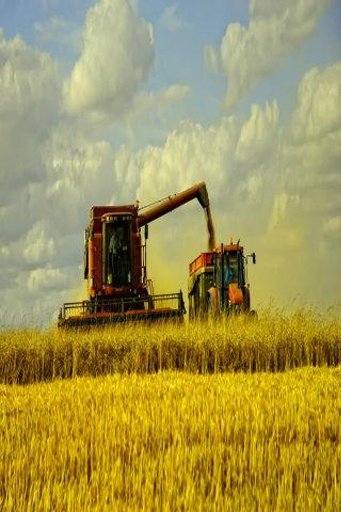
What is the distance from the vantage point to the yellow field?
3021 millimetres

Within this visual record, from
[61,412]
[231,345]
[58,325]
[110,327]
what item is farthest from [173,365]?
[61,412]

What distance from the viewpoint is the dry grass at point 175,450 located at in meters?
3.00

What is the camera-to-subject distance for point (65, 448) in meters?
3.99

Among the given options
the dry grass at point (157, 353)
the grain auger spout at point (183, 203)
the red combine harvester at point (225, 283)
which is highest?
the grain auger spout at point (183, 203)

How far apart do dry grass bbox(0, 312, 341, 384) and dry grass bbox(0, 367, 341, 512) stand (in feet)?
11.8

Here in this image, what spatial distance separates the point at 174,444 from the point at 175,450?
A: 0.08 metres

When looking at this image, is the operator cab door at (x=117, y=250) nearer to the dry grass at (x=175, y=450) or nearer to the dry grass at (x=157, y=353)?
the dry grass at (x=157, y=353)

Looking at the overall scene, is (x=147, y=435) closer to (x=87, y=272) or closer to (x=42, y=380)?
(x=42, y=380)

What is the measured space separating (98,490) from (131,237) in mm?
10483

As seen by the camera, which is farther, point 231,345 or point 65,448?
point 231,345

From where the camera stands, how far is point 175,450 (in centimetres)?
392

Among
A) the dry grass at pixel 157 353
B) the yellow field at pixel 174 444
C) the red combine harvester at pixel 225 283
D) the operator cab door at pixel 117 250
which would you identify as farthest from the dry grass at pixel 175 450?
the operator cab door at pixel 117 250

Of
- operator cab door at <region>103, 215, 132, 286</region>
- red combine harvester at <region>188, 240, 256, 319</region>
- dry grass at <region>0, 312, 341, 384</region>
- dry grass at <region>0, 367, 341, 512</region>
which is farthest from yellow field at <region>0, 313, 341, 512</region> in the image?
operator cab door at <region>103, 215, 132, 286</region>

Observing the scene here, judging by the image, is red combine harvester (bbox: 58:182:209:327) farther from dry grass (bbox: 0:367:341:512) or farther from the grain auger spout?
dry grass (bbox: 0:367:341:512)
